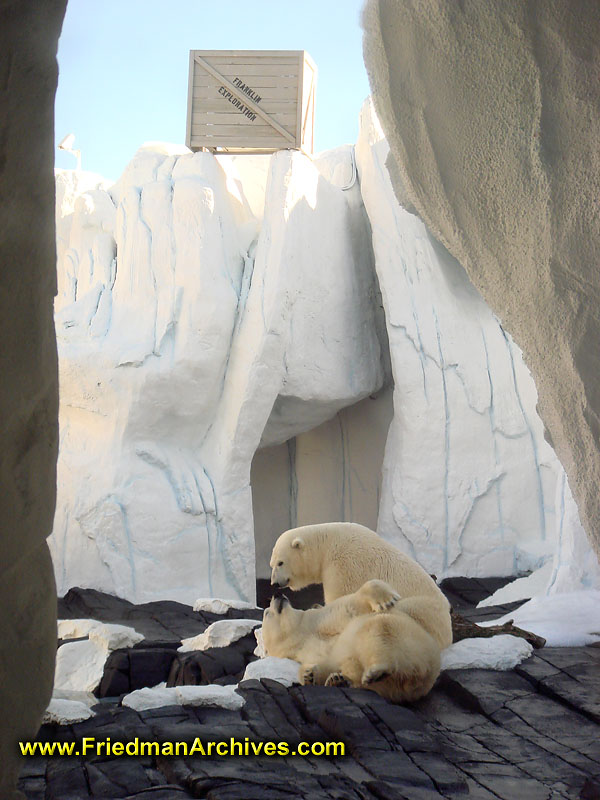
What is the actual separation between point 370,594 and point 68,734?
1.55 metres

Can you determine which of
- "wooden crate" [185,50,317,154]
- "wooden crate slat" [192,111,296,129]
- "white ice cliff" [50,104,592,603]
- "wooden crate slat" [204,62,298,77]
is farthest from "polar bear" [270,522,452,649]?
"wooden crate slat" [204,62,298,77]

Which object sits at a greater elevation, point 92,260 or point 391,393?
point 92,260

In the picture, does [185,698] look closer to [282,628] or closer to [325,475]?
[282,628]

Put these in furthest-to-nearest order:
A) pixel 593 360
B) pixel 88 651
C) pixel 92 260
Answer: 1. pixel 92 260
2. pixel 88 651
3. pixel 593 360

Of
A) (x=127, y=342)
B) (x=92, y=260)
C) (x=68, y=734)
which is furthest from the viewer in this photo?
(x=92, y=260)

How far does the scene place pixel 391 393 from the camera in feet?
34.4

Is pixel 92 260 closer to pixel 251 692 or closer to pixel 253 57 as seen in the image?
pixel 253 57

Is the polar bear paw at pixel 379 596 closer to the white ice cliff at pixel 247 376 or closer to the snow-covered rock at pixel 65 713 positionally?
the snow-covered rock at pixel 65 713

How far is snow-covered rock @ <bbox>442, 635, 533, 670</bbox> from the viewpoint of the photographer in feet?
13.8

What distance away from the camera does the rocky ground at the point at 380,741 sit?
8.38 ft

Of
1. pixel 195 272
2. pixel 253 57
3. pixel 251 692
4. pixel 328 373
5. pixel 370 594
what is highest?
pixel 253 57

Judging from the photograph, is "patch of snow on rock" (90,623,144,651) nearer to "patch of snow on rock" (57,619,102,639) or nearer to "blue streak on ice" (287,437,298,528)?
"patch of snow on rock" (57,619,102,639)

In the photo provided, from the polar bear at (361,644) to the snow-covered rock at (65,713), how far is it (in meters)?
1.11

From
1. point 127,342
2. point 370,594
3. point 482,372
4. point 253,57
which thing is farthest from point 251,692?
point 253,57
